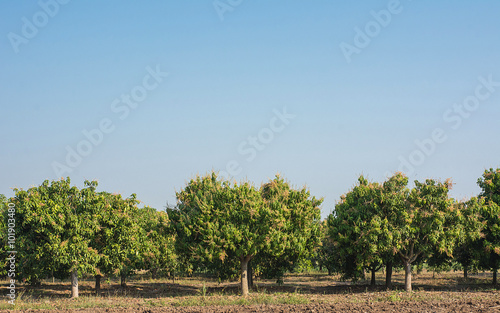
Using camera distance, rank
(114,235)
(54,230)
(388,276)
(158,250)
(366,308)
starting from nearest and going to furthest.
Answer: (366,308), (54,230), (114,235), (388,276), (158,250)

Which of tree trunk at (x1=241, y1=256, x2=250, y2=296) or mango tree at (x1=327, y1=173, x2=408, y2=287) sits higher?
mango tree at (x1=327, y1=173, x2=408, y2=287)

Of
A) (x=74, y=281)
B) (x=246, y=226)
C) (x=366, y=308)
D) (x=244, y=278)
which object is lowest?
(x=74, y=281)

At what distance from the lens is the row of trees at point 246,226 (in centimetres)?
3419

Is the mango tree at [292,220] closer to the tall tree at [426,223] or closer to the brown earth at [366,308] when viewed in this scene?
the tall tree at [426,223]

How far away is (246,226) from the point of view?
1379 inches

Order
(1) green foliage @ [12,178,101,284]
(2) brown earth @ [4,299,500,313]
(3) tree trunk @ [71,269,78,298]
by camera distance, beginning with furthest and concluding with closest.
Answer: (3) tree trunk @ [71,269,78,298] → (1) green foliage @ [12,178,101,284] → (2) brown earth @ [4,299,500,313]

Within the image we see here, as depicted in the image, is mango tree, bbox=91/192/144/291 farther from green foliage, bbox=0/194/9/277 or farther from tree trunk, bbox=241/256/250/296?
tree trunk, bbox=241/256/250/296

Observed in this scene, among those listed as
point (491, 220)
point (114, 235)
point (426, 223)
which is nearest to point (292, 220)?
point (426, 223)

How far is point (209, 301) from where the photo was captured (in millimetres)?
28641

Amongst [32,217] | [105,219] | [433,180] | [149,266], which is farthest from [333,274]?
[32,217]

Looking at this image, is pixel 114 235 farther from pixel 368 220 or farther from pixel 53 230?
pixel 368 220

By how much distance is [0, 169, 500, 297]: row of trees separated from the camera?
112 ft

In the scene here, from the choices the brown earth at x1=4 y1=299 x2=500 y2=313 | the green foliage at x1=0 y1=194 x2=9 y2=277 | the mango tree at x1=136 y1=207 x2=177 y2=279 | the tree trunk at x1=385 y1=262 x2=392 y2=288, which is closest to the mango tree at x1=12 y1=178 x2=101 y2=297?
the green foliage at x1=0 y1=194 x2=9 y2=277

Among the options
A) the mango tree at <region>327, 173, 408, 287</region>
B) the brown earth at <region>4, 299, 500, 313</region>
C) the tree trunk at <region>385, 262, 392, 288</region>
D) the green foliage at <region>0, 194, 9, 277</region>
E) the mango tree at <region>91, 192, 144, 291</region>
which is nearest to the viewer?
the brown earth at <region>4, 299, 500, 313</region>
